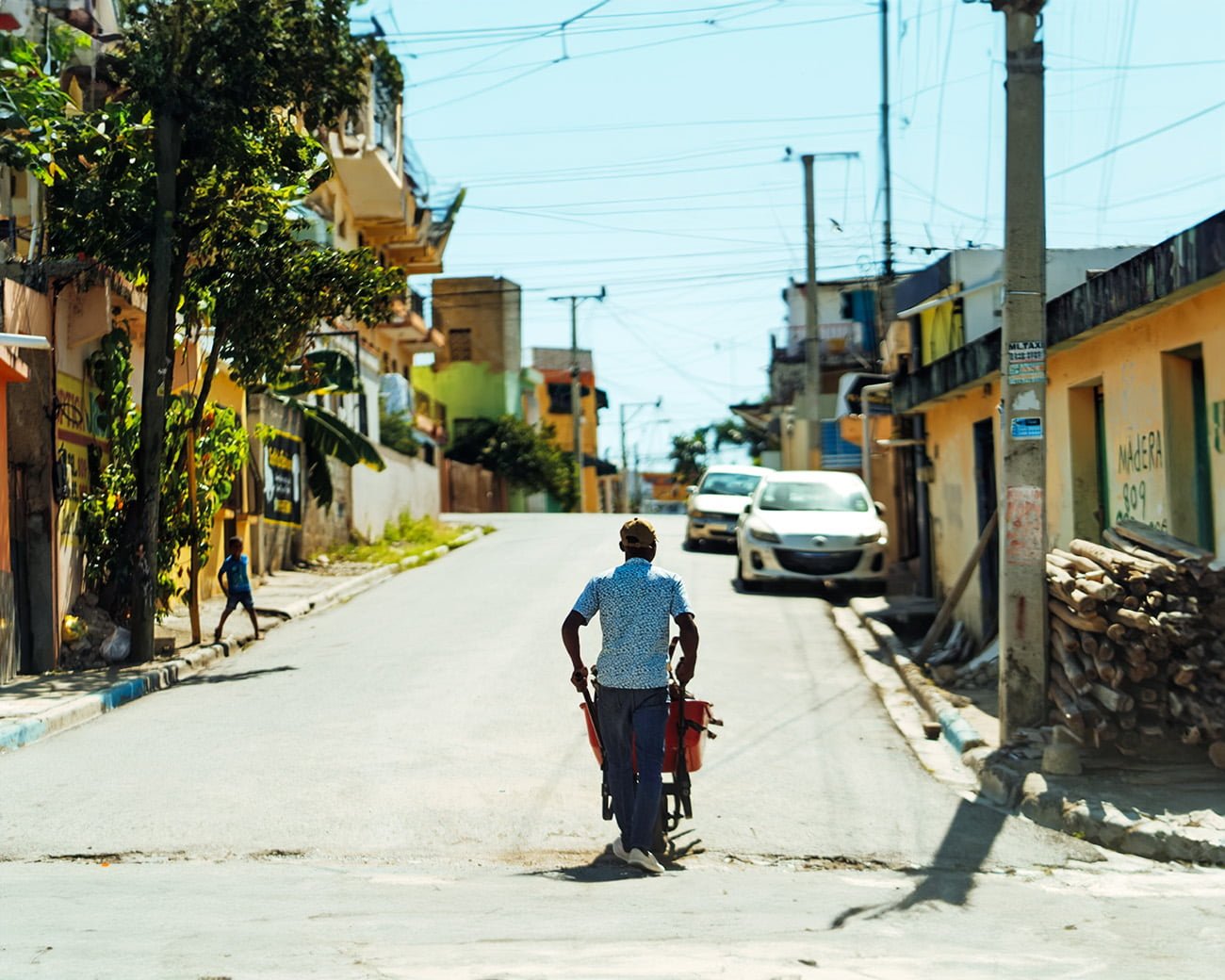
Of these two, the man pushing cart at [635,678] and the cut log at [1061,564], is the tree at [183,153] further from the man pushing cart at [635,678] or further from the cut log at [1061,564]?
the man pushing cart at [635,678]

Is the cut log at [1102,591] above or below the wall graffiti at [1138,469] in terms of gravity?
below

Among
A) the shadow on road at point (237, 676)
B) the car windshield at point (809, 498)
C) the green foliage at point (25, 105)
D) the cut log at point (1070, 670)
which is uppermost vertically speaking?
the green foliage at point (25, 105)

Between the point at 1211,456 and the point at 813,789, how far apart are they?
374 cm

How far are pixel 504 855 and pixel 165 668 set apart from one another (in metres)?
8.46

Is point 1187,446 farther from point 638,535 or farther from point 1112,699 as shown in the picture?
point 638,535

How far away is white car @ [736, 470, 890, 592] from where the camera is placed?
2203 centimetres

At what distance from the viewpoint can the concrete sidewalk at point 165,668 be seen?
41.4ft

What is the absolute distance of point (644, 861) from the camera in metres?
7.59

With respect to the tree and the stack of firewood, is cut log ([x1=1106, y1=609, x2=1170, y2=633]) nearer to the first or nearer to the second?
the stack of firewood

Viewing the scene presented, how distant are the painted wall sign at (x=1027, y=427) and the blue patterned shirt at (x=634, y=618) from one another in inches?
146

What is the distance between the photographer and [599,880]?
740 centimetres

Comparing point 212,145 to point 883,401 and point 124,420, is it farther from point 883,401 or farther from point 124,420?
point 883,401

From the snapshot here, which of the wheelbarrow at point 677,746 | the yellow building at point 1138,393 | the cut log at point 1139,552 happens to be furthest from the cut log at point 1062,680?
the wheelbarrow at point 677,746

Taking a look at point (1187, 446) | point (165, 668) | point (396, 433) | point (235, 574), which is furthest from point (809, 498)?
point (396, 433)
